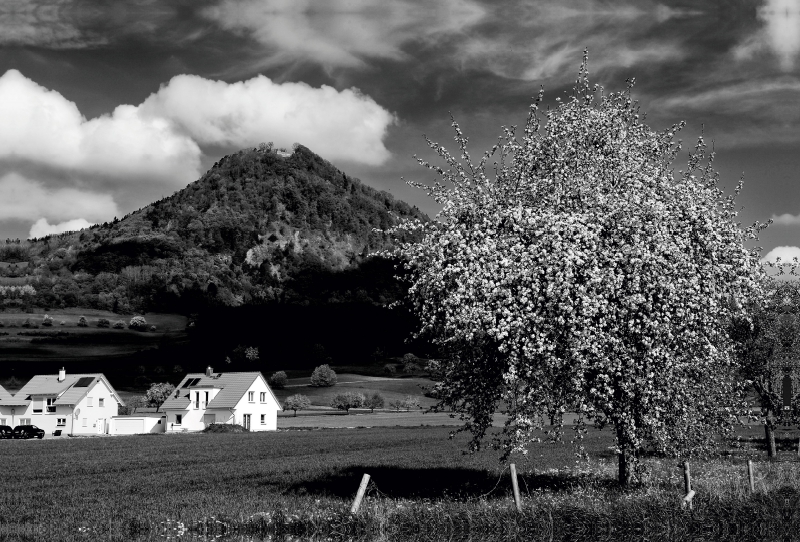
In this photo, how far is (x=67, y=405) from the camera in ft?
382

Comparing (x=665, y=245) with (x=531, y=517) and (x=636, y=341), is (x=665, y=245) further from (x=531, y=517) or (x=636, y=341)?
(x=531, y=517)

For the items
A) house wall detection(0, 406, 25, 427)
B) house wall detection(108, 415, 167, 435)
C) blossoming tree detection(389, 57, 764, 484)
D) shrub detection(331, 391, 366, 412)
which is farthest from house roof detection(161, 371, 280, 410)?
blossoming tree detection(389, 57, 764, 484)

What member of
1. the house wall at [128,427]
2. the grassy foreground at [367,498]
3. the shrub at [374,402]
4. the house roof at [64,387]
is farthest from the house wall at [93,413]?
the grassy foreground at [367,498]

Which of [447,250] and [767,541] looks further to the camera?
[447,250]

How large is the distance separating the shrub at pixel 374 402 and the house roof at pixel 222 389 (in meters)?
42.9

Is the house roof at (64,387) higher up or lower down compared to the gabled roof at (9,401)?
higher up

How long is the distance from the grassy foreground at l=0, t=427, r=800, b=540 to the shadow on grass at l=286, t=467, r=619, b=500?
4.0 inches

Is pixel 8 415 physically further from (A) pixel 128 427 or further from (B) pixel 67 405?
(A) pixel 128 427

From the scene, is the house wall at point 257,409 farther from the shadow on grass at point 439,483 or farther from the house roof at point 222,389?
the shadow on grass at point 439,483

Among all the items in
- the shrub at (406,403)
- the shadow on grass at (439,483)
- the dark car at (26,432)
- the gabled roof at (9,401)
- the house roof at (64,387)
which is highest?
the house roof at (64,387)

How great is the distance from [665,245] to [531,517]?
10090 mm

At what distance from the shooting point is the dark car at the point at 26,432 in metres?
95.8

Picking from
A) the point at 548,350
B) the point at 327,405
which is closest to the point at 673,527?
the point at 548,350

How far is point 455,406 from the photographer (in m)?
26.7
